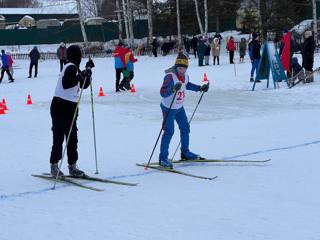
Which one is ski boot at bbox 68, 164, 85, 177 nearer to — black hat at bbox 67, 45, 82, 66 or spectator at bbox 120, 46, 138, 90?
black hat at bbox 67, 45, 82, 66

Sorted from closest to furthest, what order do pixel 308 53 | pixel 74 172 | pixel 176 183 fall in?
pixel 176 183, pixel 74 172, pixel 308 53

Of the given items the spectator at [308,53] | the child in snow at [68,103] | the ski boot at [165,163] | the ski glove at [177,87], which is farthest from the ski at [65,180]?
the spectator at [308,53]

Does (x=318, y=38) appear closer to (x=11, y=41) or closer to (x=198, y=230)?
(x=11, y=41)

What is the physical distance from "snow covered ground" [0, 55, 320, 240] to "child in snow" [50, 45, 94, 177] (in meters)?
0.38

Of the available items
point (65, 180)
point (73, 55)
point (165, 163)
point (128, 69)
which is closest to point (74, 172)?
point (65, 180)

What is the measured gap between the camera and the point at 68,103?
698 cm

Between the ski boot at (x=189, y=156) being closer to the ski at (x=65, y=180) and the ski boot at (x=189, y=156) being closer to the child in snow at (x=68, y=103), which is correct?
the child in snow at (x=68, y=103)

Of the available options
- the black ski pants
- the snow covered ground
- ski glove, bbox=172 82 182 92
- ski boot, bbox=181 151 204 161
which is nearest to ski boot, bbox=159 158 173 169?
the snow covered ground

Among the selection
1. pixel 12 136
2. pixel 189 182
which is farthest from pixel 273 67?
pixel 189 182

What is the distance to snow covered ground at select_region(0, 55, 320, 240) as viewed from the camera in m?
5.08

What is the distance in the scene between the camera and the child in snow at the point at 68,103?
682 centimetres

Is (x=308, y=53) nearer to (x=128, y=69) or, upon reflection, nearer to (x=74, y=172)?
(x=128, y=69)

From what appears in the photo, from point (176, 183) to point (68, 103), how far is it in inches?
65.0

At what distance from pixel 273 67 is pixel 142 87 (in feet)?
15.8
